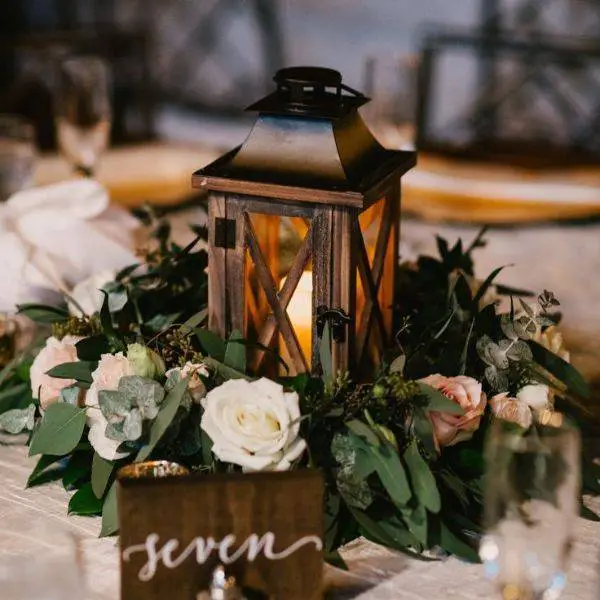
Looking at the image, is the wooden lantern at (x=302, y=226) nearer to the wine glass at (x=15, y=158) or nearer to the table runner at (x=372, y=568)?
the table runner at (x=372, y=568)

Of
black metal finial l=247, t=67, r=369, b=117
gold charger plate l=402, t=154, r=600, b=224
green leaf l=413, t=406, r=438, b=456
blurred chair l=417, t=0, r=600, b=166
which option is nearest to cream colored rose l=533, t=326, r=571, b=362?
green leaf l=413, t=406, r=438, b=456

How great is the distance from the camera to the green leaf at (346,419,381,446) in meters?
1.05

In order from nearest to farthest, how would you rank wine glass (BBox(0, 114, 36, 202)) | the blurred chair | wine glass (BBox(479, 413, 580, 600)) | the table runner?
wine glass (BBox(479, 413, 580, 600))
the table runner
wine glass (BBox(0, 114, 36, 202))
the blurred chair

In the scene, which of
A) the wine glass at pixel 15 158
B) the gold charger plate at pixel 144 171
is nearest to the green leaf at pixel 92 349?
the wine glass at pixel 15 158

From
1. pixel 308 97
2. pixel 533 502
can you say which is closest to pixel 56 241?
pixel 308 97

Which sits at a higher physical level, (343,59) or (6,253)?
(6,253)

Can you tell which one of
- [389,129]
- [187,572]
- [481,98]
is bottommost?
[481,98]

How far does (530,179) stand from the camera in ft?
8.21

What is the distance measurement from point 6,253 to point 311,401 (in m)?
0.60

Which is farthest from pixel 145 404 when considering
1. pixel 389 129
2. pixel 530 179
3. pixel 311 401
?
pixel 530 179

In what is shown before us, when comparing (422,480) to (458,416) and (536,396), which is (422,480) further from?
(536,396)

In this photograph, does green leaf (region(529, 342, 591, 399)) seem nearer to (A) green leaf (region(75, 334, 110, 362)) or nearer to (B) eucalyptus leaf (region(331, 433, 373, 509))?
(B) eucalyptus leaf (region(331, 433, 373, 509))

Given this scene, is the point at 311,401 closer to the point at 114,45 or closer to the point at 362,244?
the point at 362,244

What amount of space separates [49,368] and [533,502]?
23.4 inches
